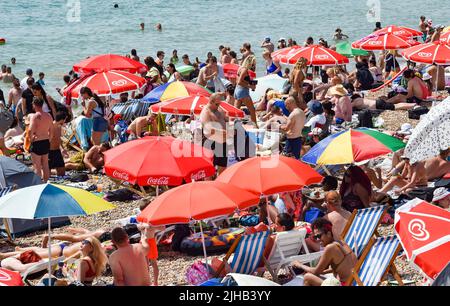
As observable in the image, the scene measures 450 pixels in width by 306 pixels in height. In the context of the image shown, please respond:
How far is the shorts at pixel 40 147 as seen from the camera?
11.4m

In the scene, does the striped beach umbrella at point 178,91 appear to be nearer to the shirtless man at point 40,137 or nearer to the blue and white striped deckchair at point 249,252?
the shirtless man at point 40,137

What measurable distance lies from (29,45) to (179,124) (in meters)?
22.8

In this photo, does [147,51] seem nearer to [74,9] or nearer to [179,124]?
[74,9]

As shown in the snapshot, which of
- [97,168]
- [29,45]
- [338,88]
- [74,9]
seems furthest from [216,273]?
[74,9]

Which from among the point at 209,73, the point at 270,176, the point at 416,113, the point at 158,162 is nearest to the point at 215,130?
the point at 158,162

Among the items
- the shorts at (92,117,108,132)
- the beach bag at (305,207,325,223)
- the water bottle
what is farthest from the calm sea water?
the water bottle

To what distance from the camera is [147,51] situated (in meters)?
32.4

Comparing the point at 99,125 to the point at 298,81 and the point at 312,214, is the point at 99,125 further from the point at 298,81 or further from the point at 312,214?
the point at 312,214

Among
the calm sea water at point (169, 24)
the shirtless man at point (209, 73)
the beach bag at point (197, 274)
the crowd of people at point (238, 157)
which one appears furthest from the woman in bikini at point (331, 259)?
the calm sea water at point (169, 24)

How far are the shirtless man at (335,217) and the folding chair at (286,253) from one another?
22cm

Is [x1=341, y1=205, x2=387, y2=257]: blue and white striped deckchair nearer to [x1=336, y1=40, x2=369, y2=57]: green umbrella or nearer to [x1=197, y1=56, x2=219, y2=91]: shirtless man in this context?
[x1=197, y1=56, x2=219, y2=91]: shirtless man

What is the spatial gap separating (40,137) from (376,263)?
5848 mm

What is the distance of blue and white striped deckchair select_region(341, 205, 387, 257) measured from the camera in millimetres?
7609

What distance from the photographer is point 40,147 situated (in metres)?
11.4
